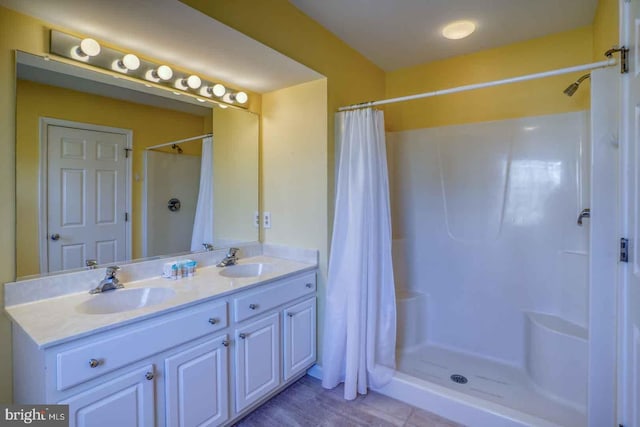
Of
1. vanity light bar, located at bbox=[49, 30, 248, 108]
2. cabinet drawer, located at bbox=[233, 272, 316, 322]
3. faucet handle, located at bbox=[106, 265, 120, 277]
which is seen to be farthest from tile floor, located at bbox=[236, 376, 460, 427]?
vanity light bar, located at bbox=[49, 30, 248, 108]

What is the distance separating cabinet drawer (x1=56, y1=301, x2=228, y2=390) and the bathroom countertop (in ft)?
0.15

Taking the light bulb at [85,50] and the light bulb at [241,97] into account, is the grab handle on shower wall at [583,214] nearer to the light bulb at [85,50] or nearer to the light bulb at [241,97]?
the light bulb at [241,97]

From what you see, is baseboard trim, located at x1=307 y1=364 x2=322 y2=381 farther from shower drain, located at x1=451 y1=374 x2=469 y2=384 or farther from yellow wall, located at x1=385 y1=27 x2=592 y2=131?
yellow wall, located at x1=385 y1=27 x2=592 y2=131

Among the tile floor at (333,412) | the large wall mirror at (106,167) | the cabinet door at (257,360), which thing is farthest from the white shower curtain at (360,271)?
the large wall mirror at (106,167)

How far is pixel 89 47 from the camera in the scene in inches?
61.3

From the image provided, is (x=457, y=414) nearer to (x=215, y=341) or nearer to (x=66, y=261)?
(x=215, y=341)

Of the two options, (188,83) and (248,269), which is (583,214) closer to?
(248,269)

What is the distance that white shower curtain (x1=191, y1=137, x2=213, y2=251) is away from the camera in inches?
87.7

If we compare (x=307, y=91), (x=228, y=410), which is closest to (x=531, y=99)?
(x=307, y=91)

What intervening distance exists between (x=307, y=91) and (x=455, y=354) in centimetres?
241

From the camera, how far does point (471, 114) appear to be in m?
2.62

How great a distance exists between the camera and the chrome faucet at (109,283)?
1570 millimetres

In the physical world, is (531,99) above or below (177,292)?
above

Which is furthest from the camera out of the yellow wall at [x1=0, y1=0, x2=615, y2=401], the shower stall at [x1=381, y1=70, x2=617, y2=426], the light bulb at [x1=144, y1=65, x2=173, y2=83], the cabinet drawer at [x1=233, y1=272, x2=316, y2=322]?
the shower stall at [x1=381, y1=70, x2=617, y2=426]
